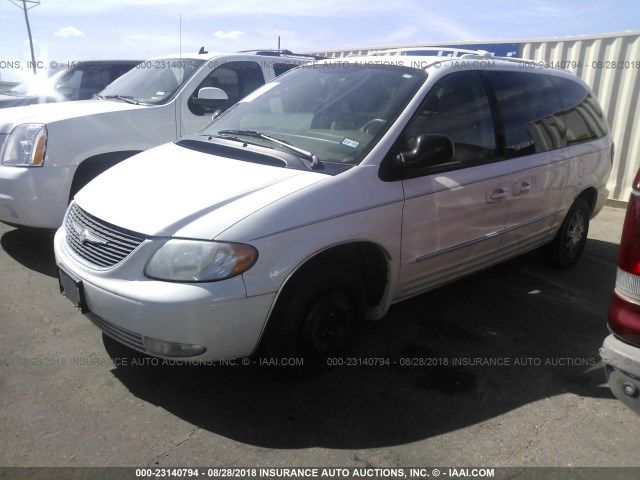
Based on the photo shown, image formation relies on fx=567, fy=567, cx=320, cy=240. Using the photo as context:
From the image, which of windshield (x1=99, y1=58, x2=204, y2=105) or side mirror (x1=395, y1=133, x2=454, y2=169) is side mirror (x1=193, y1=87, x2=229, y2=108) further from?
side mirror (x1=395, y1=133, x2=454, y2=169)

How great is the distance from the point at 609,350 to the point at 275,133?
2.30 m

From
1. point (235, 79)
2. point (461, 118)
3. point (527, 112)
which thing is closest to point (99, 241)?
point (461, 118)

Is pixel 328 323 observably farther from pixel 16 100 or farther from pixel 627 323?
pixel 16 100

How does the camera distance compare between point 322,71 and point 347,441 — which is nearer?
point 347,441

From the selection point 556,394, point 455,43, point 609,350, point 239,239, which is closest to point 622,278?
point 609,350

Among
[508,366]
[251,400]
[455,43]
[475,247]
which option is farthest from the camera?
[455,43]

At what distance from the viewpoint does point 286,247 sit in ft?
9.20

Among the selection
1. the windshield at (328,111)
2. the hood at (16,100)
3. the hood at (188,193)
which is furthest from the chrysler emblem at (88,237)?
the hood at (16,100)

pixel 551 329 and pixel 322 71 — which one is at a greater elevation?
pixel 322 71

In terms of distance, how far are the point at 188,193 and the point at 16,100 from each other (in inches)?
390

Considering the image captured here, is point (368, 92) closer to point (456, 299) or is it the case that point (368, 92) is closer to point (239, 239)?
point (239, 239)

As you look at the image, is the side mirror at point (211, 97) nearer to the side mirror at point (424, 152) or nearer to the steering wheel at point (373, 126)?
the steering wheel at point (373, 126)

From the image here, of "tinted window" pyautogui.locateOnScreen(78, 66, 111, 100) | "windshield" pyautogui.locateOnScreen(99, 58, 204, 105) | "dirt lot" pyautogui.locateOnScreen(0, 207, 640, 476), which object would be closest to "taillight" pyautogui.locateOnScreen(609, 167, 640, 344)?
"dirt lot" pyautogui.locateOnScreen(0, 207, 640, 476)

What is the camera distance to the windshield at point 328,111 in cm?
340
